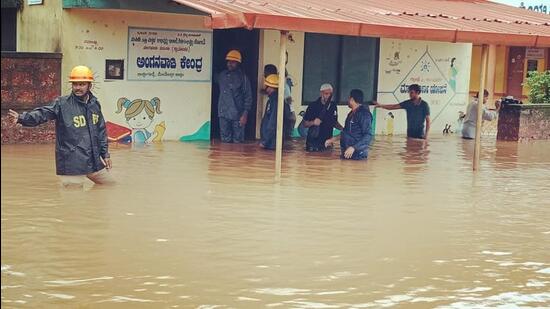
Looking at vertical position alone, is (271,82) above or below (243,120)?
above

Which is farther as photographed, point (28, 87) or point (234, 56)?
point (234, 56)

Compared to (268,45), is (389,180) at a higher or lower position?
lower

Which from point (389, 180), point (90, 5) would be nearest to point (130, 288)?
point (389, 180)

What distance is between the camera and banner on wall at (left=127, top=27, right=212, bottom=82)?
14.5m

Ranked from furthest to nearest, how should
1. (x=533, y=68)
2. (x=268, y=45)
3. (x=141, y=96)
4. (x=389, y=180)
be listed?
(x=533, y=68) → (x=268, y=45) → (x=141, y=96) → (x=389, y=180)

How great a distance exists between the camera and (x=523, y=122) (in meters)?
18.5

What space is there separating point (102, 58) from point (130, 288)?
9051mm

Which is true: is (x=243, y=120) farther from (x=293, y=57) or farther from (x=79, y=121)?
(x=79, y=121)

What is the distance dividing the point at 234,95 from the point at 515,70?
1498cm

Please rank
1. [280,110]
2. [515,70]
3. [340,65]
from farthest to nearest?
1. [515,70]
2. [340,65]
3. [280,110]

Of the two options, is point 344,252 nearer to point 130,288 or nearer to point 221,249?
point 221,249

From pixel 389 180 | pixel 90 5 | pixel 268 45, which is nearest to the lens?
pixel 389 180

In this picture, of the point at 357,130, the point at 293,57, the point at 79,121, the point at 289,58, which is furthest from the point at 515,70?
the point at 79,121

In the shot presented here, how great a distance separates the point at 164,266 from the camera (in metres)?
6.20
